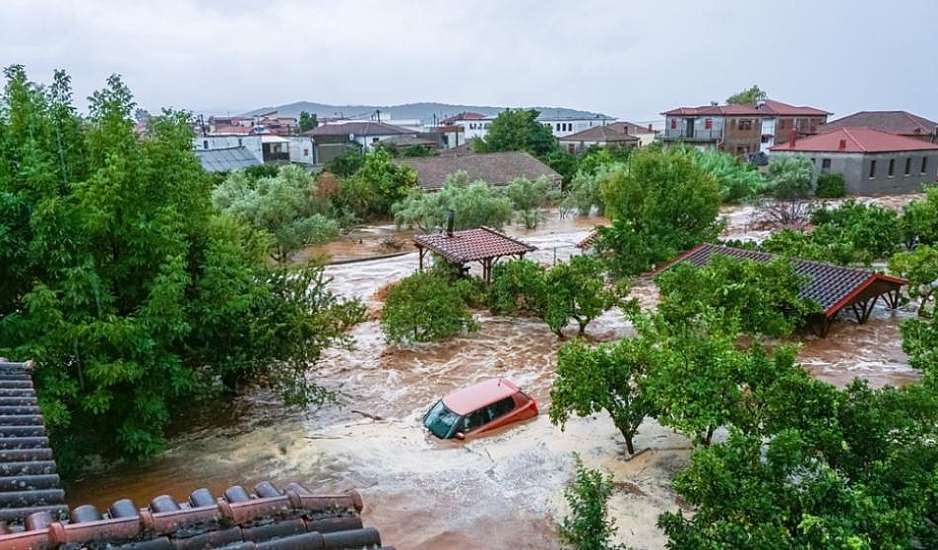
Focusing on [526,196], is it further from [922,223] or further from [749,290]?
[749,290]

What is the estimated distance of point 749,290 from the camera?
58.6 feet

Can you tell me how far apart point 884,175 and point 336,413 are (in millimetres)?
50275

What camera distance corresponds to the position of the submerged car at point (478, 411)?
14312mm

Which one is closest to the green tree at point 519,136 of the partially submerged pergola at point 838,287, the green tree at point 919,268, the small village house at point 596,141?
the small village house at point 596,141

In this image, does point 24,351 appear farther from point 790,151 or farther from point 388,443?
point 790,151

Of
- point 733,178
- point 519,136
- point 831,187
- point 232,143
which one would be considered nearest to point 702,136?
point 519,136

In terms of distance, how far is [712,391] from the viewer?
10055 mm

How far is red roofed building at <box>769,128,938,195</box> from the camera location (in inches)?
2035

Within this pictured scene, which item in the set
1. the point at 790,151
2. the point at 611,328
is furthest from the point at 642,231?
the point at 790,151

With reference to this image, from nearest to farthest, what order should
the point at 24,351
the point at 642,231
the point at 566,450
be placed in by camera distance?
the point at 24,351 → the point at 566,450 → the point at 642,231

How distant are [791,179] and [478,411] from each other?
4306 cm

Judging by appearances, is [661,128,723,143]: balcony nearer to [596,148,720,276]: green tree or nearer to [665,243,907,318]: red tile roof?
[596,148,720,276]: green tree

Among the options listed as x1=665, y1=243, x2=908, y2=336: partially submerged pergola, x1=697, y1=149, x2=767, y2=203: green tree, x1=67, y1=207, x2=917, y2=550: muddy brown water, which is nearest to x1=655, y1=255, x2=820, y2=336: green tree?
x1=665, y1=243, x2=908, y2=336: partially submerged pergola

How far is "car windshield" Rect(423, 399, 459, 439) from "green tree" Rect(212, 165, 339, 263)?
1874 cm
